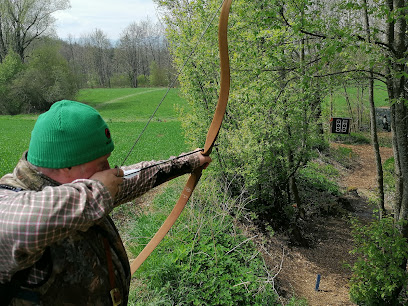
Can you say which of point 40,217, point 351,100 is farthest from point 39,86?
point 40,217

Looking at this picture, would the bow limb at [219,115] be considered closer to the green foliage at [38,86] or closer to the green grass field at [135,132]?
the green grass field at [135,132]

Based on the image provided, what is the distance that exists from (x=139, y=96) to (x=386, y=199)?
34.2m

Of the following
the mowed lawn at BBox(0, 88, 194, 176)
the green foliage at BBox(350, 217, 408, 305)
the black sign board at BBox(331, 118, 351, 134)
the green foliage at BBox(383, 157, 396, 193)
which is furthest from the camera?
the mowed lawn at BBox(0, 88, 194, 176)

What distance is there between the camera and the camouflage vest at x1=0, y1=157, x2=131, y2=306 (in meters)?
1.07

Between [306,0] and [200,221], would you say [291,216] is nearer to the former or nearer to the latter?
[200,221]

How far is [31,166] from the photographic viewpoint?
1116 mm

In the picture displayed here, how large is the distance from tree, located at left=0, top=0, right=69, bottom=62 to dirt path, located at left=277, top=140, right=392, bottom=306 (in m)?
35.9

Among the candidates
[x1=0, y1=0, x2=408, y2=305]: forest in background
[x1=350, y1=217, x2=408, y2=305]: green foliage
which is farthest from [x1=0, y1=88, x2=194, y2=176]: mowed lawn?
[x1=350, y1=217, x2=408, y2=305]: green foliage

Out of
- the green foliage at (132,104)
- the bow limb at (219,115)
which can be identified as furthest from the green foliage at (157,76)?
the bow limb at (219,115)

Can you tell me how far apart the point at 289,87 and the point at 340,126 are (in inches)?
132

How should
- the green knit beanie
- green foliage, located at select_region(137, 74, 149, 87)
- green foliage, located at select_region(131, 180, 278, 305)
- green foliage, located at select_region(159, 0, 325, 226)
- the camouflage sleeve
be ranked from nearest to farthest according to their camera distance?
the green knit beanie
the camouflage sleeve
green foliage, located at select_region(131, 180, 278, 305)
green foliage, located at select_region(159, 0, 325, 226)
green foliage, located at select_region(137, 74, 149, 87)

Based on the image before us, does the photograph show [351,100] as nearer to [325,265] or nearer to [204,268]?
[325,265]

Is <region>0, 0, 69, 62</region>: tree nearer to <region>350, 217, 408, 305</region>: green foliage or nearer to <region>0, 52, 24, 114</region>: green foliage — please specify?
<region>0, 52, 24, 114</region>: green foliage

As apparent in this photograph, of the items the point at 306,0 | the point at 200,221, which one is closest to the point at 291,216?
the point at 200,221
